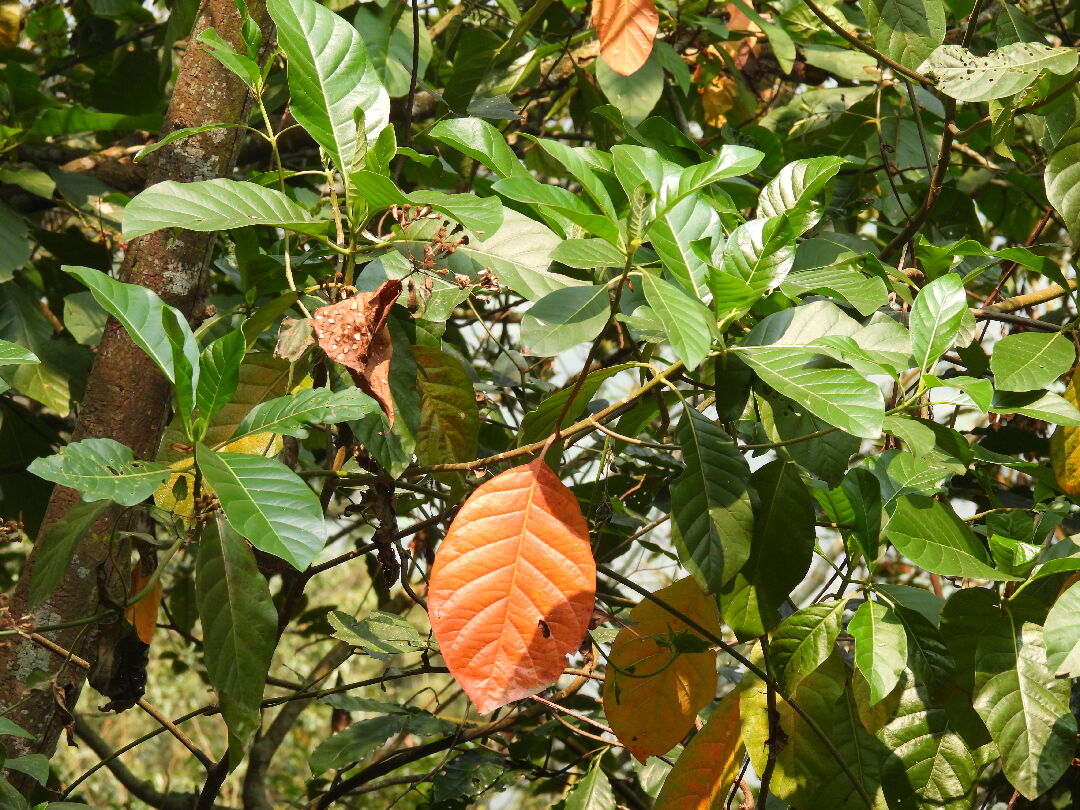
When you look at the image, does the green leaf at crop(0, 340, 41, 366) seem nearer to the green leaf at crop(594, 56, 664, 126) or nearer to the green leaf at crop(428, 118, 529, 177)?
the green leaf at crop(428, 118, 529, 177)

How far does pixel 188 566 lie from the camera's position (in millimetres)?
2799

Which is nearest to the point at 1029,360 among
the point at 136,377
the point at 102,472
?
the point at 102,472

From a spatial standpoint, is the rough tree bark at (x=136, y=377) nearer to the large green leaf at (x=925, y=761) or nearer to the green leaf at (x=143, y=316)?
the green leaf at (x=143, y=316)

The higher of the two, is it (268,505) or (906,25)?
(906,25)

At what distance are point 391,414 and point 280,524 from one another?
0.58 feet

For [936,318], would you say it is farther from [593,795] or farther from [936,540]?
[593,795]

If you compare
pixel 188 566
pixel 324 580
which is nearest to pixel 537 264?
pixel 188 566

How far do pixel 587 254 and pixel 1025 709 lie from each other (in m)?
0.60

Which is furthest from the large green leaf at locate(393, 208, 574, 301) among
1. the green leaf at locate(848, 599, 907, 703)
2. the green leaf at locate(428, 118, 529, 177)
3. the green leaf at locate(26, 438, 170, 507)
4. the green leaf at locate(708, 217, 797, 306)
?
the green leaf at locate(848, 599, 907, 703)

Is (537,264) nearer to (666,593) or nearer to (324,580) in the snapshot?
(666,593)

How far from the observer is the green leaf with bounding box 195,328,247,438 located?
2.72ft

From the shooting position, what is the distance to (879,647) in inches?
35.8

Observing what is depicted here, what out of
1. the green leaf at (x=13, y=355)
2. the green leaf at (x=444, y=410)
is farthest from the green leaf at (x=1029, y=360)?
the green leaf at (x=13, y=355)

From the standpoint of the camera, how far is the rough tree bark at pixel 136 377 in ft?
3.76
